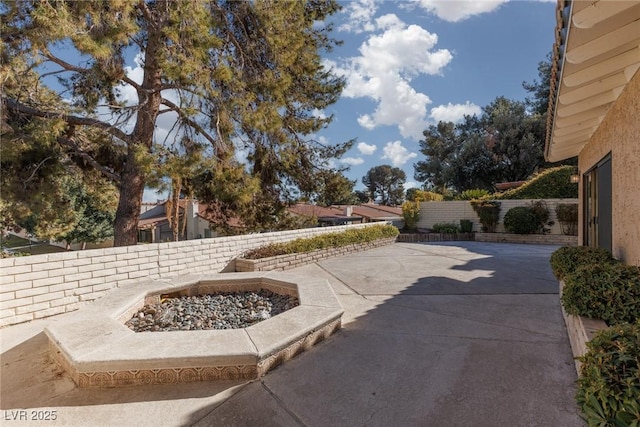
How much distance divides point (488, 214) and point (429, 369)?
14652mm

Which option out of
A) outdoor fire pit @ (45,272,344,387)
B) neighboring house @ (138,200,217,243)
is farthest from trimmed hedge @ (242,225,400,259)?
neighboring house @ (138,200,217,243)

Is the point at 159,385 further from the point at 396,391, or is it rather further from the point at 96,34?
the point at 96,34

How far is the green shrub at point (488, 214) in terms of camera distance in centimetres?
1580

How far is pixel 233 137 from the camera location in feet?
31.0

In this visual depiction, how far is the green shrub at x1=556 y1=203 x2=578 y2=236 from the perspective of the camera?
45.3 feet

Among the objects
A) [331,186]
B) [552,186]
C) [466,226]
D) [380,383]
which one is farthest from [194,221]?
[380,383]

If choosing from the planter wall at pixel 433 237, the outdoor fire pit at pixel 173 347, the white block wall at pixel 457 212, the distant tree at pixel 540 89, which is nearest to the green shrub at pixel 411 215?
the white block wall at pixel 457 212

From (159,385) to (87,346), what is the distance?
91cm

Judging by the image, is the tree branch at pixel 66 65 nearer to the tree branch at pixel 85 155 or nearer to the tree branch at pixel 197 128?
the tree branch at pixel 85 155

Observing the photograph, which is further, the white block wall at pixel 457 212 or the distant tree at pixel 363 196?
the distant tree at pixel 363 196

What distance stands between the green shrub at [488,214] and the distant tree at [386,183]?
132 ft

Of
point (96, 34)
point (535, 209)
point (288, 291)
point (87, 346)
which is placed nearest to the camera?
point (87, 346)

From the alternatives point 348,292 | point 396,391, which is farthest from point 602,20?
point 348,292

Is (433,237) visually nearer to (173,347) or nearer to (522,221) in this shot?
(522,221)
